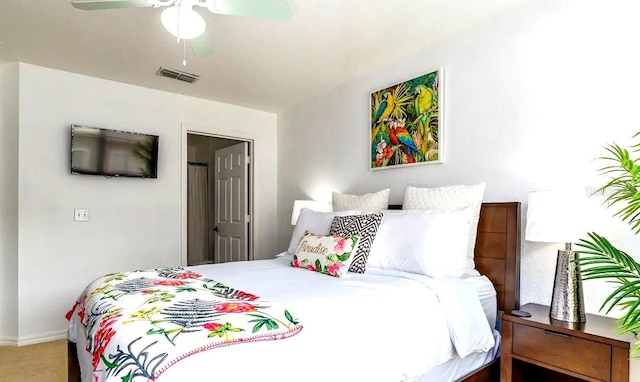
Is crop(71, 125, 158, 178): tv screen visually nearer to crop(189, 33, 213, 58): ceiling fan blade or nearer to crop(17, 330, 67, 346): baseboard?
crop(17, 330, 67, 346): baseboard

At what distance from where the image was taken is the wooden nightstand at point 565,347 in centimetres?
151

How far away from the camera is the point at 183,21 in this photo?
1.70 metres

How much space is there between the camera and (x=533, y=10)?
222cm

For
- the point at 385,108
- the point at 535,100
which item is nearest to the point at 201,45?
the point at 385,108

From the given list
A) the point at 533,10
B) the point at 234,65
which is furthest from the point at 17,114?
the point at 533,10

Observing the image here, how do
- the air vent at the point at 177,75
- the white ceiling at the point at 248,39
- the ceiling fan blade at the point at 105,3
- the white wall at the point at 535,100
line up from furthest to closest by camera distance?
the air vent at the point at 177,75
the white ceiling at the point at 248,39
the white wall at the point at 535,100
the ceiling fan blade at the point at 105,3

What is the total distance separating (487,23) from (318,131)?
6.35ft

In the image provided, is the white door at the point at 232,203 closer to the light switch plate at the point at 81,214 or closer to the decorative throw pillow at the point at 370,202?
the light switch plate at the point at 81,214

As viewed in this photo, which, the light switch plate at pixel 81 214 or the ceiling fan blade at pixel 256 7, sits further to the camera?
the light switch plate at pixel 81 214

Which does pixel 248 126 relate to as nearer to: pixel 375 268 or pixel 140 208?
pixel 140 208

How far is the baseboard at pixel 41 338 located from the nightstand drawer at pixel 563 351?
3.58 metres

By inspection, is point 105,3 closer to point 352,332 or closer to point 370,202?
point 352,332

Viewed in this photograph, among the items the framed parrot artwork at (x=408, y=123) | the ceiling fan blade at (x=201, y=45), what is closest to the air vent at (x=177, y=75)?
the ceiling fan blade at (x=201, y=45)

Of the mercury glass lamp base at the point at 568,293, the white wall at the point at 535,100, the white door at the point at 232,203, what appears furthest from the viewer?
the white door at the point at 232,203
